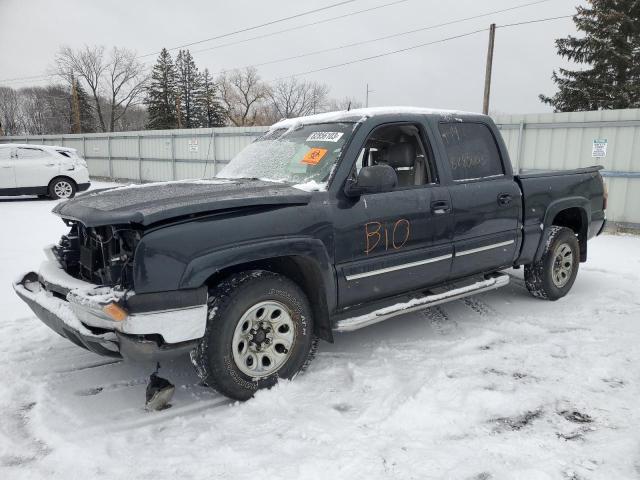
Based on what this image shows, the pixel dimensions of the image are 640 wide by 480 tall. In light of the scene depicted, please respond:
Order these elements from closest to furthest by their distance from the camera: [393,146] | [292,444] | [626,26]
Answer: [292,444]
[393,146]
[626,26]

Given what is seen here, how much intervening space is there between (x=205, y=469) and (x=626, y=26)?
96.7 feet

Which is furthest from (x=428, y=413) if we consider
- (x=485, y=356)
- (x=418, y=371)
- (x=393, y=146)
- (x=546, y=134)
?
(x=546, y=134)

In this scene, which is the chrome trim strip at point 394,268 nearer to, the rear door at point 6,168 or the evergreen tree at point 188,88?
the rear door at point 6,168

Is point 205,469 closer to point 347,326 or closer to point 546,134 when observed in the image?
point 347,326

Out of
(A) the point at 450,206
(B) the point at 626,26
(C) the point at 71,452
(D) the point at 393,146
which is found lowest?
(C) the point at 71,452

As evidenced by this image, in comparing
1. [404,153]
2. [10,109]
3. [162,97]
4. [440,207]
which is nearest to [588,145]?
[404,153]

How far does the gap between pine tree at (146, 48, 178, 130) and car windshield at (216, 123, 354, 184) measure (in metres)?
55.5

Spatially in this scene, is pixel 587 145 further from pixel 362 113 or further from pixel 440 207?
pixel 362 113

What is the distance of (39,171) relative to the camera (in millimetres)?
13891

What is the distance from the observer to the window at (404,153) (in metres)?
4.02

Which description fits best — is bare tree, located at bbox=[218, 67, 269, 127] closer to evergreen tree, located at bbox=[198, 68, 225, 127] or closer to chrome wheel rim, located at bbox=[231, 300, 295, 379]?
evergreen tree, located at bbox=[198, 68, 225, 127]

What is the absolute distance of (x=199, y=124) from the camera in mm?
63312

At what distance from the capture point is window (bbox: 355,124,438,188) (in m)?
4.02

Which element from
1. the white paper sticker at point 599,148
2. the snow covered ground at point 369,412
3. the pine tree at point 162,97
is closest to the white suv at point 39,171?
the snow covered ground at point 369,412
